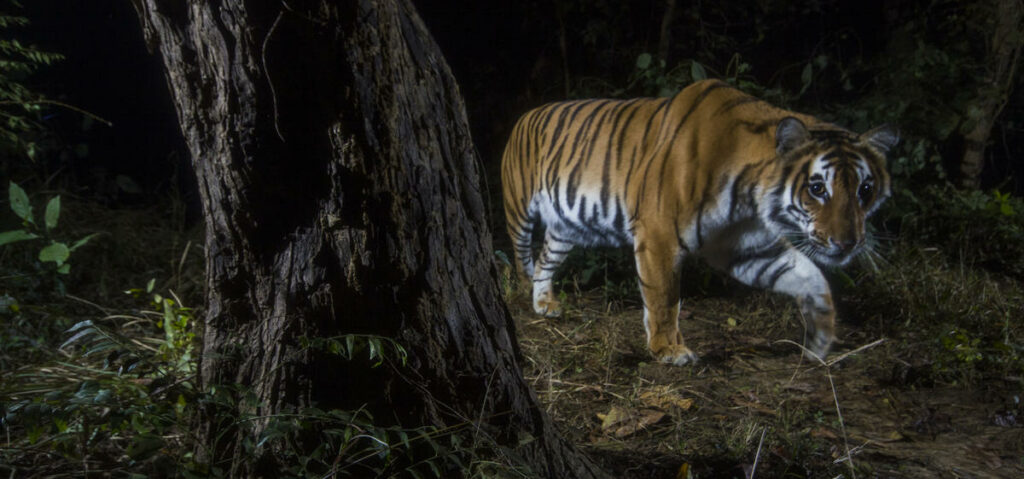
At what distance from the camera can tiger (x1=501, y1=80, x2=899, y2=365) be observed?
3055mm

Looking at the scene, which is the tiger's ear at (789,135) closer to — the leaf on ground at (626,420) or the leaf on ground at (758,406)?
the leaf on ground at (758,406)

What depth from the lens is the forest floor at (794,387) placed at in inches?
85.4

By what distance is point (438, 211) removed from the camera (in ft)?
5.12

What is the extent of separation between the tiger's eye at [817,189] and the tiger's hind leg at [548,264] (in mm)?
1604

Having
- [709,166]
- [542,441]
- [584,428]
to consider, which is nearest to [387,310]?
[542,441]

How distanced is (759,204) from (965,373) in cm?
108

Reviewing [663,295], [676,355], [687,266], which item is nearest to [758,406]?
[676,355]

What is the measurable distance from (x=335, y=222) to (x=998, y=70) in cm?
472

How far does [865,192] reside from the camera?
3.06 metres

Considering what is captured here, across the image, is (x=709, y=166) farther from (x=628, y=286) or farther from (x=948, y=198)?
(x=948, y=198)

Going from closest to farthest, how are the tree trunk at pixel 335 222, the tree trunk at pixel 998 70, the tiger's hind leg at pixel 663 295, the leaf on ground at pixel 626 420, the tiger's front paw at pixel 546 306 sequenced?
the tree trunk at pixel 335 222 < the leaf on ground at pixel 626 420 < the tiger's hind leg at pixel 663 295 < the tiger's front paw at pixel 546 306 < the tree trunk at pixel 998 70

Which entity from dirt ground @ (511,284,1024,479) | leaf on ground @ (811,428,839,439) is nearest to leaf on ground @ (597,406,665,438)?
dirt ground @ (511,284,1024,479)

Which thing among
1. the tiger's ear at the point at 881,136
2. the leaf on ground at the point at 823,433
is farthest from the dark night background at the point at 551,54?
the leaf on ground at the point at 823,433

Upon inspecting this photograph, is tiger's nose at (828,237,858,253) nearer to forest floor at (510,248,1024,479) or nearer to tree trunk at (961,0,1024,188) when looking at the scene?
forest floor at (510,248,1024,479)
